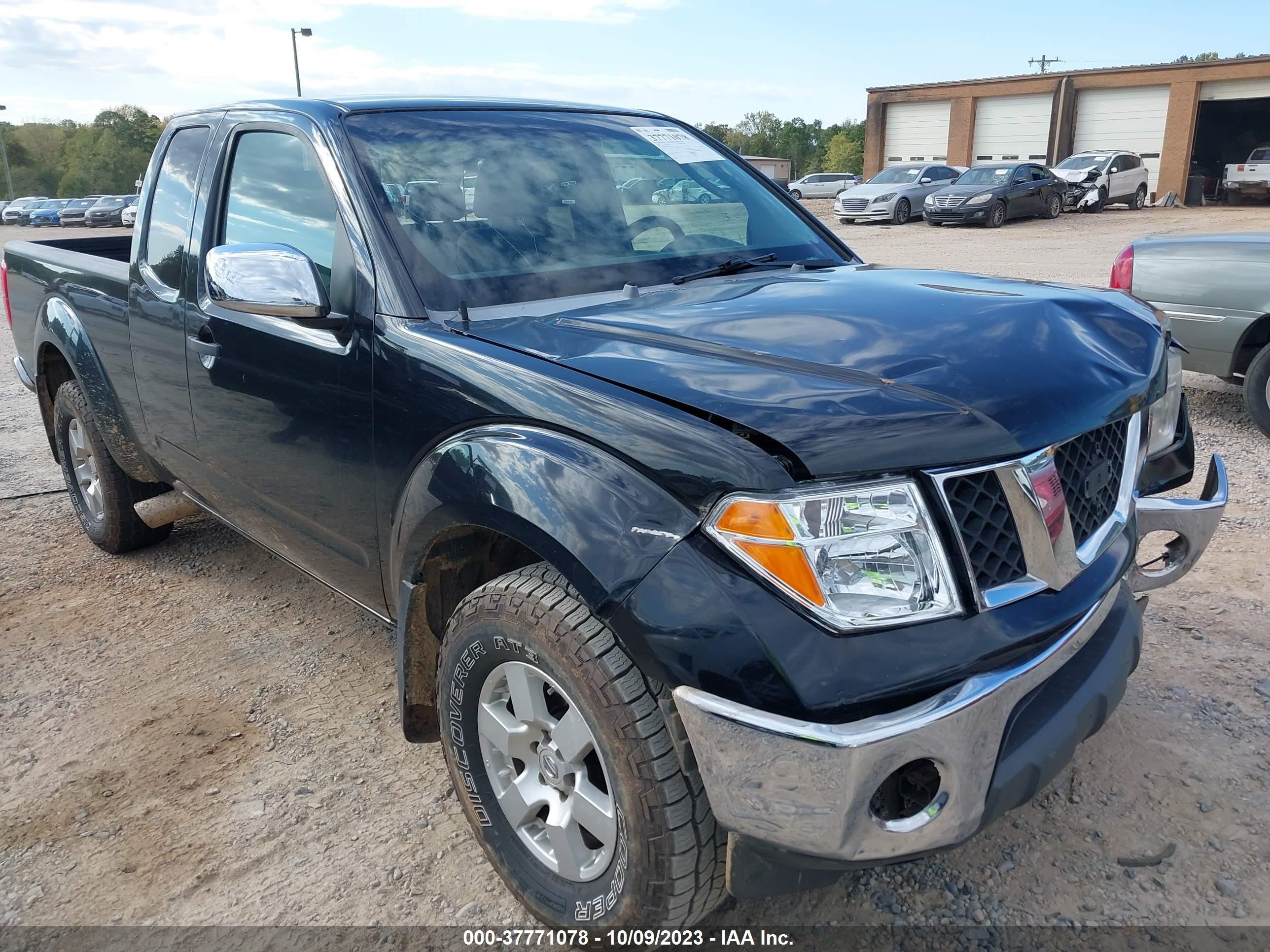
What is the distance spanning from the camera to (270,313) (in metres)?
2.50

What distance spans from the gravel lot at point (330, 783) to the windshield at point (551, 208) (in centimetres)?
145

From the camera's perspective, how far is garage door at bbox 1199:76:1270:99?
33.1 m

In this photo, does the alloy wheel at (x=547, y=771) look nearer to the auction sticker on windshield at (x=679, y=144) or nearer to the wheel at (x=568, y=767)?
the wheel at (x=568, y=767)

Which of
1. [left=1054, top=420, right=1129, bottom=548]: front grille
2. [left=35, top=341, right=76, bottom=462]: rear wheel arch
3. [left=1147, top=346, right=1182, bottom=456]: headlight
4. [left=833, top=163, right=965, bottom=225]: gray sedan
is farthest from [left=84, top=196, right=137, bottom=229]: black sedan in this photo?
[left=1054, top=420, right=1129, bottom=548]: front grille

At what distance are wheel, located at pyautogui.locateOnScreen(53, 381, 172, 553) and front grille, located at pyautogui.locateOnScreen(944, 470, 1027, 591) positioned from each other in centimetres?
346

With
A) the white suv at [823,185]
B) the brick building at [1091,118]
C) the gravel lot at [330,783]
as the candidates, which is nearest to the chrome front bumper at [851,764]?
the gravel lot at [330,783]

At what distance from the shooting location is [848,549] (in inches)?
66.1

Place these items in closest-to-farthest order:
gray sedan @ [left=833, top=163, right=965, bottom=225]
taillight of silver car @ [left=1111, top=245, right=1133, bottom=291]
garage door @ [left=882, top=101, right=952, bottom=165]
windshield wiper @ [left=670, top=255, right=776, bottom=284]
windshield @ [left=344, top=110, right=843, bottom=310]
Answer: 1. windshield @ [left=344, top=110, right=843, bottom=310]
2. windshield wiper @ [left=670, top=255, right=776, bottom=284]
3. taillight of silver car @ [left=1111, top=245, right=1133, bottom=291]
4. gray sedan @ [left=833, top=163, right=965, bottom=225]
5. garage door @ [left=882, top=101, right=952, bottom=165]

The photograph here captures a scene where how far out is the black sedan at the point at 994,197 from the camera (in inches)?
888

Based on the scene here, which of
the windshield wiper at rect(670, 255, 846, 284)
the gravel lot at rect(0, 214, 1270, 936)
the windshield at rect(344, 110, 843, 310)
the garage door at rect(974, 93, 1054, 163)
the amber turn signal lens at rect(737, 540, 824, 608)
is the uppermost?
the garage door at rect(974, 93, 1054, 163)

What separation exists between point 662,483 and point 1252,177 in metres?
35.6

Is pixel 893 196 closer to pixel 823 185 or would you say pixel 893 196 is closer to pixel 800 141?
pixel 823 185

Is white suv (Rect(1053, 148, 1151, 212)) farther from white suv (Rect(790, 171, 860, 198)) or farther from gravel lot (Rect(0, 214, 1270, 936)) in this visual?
gravel lot (Rect(0, 214, 1270, 936))

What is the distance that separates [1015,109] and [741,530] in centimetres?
4062
